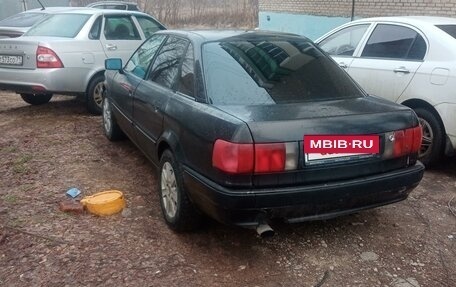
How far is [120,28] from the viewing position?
738cm

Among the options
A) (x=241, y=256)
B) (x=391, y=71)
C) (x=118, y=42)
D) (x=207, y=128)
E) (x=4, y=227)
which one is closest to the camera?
(x=207, y=128)

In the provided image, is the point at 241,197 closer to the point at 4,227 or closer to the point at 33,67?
the point at 4,227

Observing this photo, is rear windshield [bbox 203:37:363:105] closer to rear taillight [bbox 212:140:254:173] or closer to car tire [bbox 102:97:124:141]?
rear taillight [bbox 212:140:254:173]

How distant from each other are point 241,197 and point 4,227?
6.42 feet

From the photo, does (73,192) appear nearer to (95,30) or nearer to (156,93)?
(156,93)

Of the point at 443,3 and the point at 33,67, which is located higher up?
the point at 443,3

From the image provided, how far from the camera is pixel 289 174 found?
2.77m

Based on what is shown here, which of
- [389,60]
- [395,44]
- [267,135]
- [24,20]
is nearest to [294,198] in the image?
[267,135]

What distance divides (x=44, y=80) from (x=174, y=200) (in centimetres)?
387

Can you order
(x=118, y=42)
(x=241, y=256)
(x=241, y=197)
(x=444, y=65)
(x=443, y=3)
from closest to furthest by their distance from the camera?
1. (x=241, y=197)
2. (x=241, y=256)
3. (x=444, y=65)
4. (x=118, y=42)
5. (x=443, y=3)

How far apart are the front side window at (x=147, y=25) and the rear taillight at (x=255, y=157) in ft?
17.7

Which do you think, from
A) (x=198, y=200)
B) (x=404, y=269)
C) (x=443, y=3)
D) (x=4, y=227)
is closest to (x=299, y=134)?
(x=198, y=200)

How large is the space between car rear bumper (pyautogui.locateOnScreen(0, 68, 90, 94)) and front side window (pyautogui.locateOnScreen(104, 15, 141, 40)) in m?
0.82

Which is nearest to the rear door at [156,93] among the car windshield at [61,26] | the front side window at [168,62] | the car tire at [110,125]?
the front side window at [168,62]
